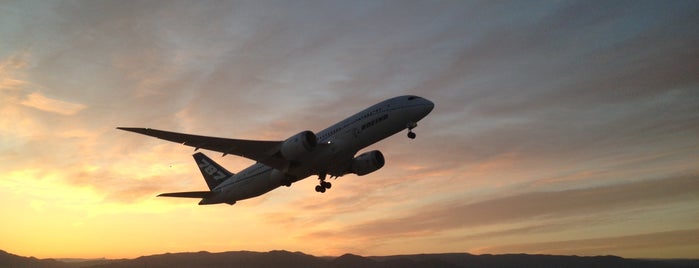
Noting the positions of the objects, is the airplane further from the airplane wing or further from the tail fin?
the tail fin

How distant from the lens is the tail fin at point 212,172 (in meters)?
55.8

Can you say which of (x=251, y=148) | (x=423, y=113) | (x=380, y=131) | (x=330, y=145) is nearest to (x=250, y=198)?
(x=251, y=148)

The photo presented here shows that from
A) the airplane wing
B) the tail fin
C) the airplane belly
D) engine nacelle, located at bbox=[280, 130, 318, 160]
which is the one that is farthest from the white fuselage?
the tail fin

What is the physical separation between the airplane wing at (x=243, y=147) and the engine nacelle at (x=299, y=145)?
203 centimetres

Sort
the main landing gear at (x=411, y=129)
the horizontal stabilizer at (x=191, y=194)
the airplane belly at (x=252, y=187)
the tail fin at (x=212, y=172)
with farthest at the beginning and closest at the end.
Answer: the tail fin at (x=212, y=172) → the horizontal stabilizer at (x=191, y=194) → the airplane belly at (x=252, y=187) → the main landing gear at (x=411, y=129)

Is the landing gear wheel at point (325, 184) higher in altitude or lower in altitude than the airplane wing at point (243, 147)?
lower

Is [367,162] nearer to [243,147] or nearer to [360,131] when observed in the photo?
[360,131]

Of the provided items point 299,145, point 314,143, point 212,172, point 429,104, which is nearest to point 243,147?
point 299,145

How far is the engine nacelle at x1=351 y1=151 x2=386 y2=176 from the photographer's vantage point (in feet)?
156

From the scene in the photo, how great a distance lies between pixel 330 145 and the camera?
3950 centimetres

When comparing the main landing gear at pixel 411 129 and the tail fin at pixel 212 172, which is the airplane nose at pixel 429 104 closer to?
the main landing gear at pixel 411 129

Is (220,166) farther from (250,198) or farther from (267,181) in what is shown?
(267,181)

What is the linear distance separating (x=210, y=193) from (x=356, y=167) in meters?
15.5

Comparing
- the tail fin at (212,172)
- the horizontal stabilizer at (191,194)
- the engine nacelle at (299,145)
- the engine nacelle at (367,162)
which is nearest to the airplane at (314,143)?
the engine nacelle at (299,145)
